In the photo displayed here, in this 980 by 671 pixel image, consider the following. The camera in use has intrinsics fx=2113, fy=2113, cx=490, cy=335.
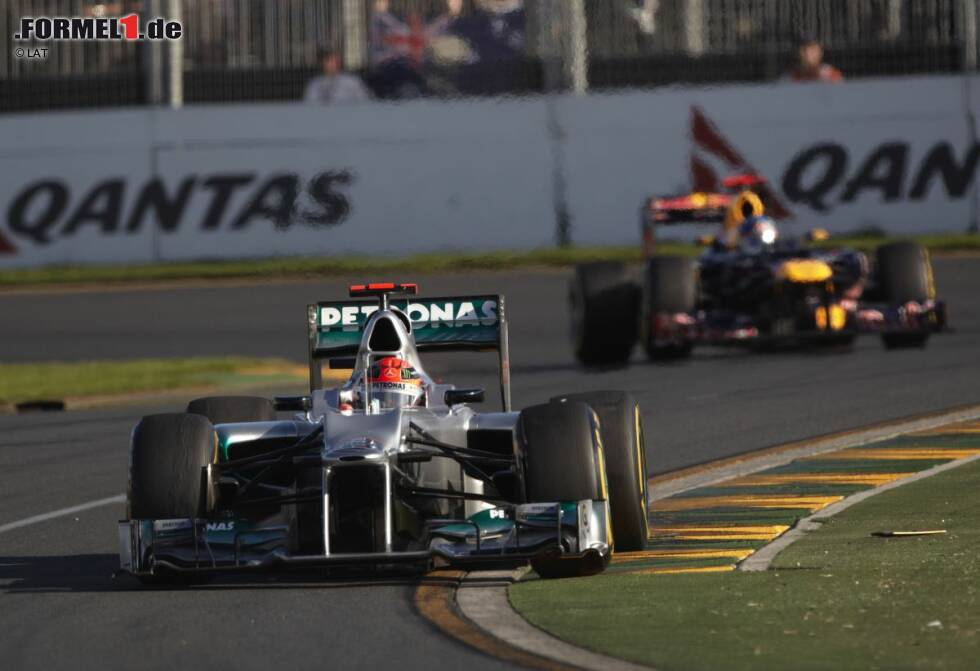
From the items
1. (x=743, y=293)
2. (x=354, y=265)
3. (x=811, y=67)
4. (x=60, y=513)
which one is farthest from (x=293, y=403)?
(x=811, y=67)

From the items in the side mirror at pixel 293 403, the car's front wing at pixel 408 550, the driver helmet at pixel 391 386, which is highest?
the driver helmet at pixel 391 386

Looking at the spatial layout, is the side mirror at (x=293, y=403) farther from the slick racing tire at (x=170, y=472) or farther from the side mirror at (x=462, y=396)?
the slick racing tire at (x=170, y=472)

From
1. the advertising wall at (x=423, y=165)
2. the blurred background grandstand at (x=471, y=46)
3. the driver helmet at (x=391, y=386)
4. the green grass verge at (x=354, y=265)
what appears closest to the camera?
the driver helmet at (x=391, y=386)

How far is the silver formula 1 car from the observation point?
29.9 ft

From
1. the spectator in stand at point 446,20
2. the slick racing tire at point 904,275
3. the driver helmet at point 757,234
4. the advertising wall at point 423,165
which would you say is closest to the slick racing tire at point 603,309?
the driver helmet at point 757,234

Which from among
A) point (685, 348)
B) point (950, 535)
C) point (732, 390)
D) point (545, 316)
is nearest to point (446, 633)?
point (950, 535)

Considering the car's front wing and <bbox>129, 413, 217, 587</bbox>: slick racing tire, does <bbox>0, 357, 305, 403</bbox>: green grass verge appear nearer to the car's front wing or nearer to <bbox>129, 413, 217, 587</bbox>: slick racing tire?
<bbox>129, 413, 217, 587</bbox>: slick racing tire

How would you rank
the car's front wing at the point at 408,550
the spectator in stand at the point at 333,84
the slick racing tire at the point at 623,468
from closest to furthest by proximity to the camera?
1. the car's front wing at the point at 408,550
2. the slick racing tire at the point at 623,468
3. the spectator in stand at the point at 333,84

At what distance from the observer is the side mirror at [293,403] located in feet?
34.1

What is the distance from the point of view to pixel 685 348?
20844 mm

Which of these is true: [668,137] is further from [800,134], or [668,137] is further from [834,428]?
[834,428]

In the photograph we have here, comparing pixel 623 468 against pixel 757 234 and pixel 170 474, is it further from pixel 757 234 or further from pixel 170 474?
Result: pixel 757 234

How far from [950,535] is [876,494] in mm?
1759

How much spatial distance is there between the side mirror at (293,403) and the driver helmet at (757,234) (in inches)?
414
